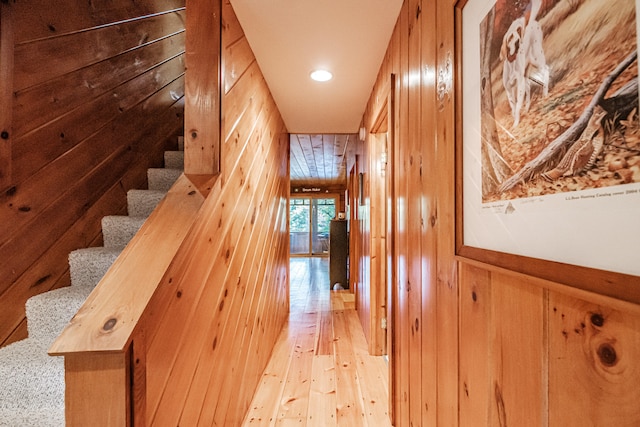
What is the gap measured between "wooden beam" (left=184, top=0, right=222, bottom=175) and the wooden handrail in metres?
0.46

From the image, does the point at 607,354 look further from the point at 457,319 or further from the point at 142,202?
the point at 142,202

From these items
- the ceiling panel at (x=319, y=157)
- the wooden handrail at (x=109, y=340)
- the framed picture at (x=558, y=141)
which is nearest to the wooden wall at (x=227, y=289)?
the wooden handrail at (x=109, y=340)

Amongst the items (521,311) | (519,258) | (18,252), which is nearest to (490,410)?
Answer: (521,311)

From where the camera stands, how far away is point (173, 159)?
7.72 ft

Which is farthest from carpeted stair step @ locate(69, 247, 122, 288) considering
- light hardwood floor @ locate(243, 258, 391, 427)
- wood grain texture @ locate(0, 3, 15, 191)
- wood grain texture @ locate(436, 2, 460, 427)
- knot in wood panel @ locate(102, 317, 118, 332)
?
wood grain texture @ locate(436, 2, 460, 427)

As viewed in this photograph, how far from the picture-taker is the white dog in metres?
0.46

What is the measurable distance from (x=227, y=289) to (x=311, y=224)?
28.5 feet

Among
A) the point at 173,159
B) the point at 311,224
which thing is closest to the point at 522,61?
the point at 173,159

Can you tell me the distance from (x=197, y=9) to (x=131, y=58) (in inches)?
49.7

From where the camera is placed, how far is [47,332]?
4.06ft

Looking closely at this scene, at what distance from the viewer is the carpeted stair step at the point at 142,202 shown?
1.86 metres

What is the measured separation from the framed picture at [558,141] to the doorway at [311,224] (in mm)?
9310

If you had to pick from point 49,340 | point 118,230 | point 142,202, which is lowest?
point 49,340

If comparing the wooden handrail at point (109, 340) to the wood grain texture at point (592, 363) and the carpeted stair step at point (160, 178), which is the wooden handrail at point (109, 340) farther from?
the carpeted stair step at point (160, 178)
